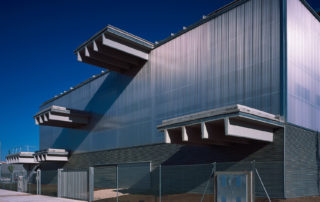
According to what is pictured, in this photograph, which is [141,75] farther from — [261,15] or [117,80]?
[261,15]

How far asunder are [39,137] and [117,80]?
2673cm

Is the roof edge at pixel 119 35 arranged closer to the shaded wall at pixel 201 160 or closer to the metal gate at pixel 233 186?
the shaded wall at pixel 201 160

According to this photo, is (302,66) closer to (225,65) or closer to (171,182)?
(225,65)

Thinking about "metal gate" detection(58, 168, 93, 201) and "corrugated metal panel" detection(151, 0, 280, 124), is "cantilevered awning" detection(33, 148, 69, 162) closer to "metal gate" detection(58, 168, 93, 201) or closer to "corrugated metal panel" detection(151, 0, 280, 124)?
"metal gate" detection(58, 168, 93, 201)

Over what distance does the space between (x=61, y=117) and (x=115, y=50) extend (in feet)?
39.8

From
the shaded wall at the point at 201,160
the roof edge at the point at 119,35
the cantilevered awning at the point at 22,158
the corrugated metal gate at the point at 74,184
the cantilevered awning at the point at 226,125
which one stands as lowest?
the cantilevered awning at the point at 22,158

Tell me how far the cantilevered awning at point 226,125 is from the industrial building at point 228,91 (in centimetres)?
5

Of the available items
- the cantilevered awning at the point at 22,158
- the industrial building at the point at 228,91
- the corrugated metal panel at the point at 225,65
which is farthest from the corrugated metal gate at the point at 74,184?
the cantilevered awning at the point at 22,158

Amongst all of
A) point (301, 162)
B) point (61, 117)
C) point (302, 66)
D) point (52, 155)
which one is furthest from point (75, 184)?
point (52, 155)

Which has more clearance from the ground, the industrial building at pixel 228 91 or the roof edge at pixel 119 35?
the roof edge at pixel 119 35

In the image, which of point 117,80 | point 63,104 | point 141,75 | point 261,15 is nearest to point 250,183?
point 261,15

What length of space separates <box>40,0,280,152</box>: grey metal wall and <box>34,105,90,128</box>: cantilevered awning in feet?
7.65

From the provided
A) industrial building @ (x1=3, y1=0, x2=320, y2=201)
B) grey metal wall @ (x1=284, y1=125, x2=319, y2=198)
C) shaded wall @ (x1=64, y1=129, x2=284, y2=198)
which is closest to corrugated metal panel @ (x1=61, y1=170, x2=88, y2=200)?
shaded wall @ (x1=64, y1=129, x2=284, y2=198)

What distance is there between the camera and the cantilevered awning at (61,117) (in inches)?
1280
